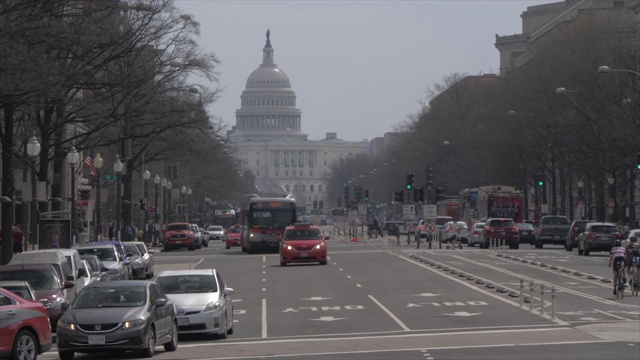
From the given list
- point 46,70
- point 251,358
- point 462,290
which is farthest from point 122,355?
point 462,290

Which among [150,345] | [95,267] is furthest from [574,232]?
[150,345]

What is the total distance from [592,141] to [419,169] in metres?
51.1

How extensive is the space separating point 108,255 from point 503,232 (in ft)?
106

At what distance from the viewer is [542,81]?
275 feet

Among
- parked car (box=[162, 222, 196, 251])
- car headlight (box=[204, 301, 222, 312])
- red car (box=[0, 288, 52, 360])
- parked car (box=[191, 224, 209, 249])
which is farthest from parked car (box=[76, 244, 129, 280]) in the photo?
parked car (box=[191, 224, 209, 249])

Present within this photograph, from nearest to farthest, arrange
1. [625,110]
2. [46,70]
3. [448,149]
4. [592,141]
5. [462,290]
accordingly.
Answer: [46,70]
[462,290]
[625,110]
[592,141]
[448,149]

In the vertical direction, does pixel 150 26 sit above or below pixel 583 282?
above

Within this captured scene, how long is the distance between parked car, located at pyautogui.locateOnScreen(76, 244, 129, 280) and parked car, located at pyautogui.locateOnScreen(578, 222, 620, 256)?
25.2 metres

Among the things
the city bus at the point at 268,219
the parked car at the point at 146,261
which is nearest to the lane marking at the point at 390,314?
the parked car at the point at 146,261

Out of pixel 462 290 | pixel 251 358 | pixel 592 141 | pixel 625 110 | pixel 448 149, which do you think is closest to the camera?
pixel 251 358

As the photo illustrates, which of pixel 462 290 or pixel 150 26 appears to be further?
pixel 150 26

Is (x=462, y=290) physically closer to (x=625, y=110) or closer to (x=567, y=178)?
(x=625, y=110)

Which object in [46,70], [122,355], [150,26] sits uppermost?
[150,26]

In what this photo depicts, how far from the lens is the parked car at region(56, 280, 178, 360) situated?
21812mm
